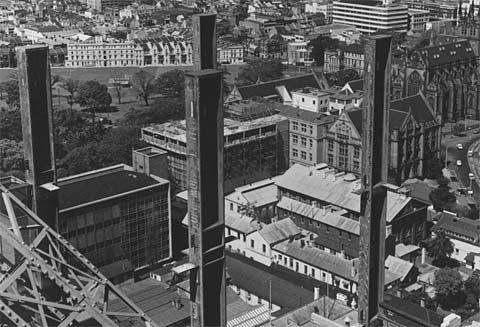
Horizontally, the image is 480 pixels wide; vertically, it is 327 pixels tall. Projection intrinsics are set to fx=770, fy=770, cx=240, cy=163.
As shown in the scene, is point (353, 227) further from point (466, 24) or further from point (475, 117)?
point (466, 24)

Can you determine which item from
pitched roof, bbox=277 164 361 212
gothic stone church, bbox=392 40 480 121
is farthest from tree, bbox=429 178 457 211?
gothic stone church, bbox=392 40 480 121

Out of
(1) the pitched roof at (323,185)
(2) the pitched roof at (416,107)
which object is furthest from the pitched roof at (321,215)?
(2) the pitched roof at (416,107)

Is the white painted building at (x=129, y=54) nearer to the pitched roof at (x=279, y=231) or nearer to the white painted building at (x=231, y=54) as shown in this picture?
the white painted building at (x=231, y=54)

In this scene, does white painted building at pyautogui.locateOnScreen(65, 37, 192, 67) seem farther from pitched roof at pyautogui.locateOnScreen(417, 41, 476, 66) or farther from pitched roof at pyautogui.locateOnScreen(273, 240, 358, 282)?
pitched roof at pyautogui.locateOnScreen(273, 240, 358, 282)

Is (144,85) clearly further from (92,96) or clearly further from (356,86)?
(356,86)

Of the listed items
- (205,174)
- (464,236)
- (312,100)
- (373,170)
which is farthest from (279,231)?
(205,174)

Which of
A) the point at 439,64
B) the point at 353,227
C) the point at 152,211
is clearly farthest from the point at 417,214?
the point at 439,64
